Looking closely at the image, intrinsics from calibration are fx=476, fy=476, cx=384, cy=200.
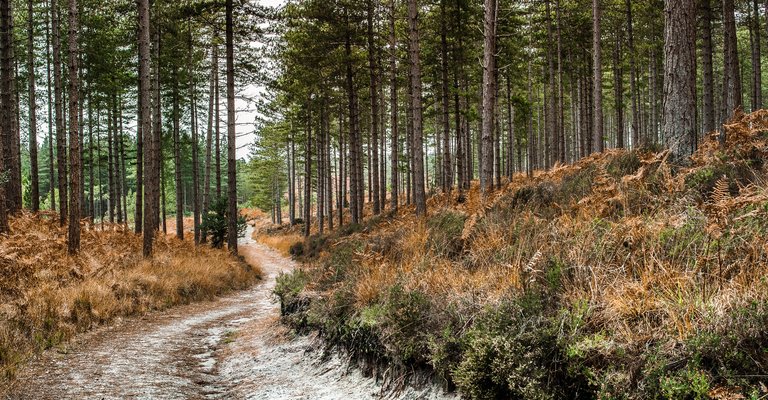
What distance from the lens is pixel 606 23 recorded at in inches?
1031

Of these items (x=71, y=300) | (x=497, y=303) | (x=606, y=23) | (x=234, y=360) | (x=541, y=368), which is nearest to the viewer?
(x=541, y=368)

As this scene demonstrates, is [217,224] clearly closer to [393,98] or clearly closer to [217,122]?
[217,122]

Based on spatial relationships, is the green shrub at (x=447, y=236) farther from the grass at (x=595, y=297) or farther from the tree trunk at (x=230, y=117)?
the tree trunk at (x=230, y=117)

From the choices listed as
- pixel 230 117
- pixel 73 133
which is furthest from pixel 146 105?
pixel 230 117

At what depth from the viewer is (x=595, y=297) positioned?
3590 mm

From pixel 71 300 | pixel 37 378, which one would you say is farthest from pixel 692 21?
pixel 71 300

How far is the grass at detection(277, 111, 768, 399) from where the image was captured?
2828 mm

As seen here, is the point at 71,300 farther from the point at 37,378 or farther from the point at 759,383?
the point at 759,383

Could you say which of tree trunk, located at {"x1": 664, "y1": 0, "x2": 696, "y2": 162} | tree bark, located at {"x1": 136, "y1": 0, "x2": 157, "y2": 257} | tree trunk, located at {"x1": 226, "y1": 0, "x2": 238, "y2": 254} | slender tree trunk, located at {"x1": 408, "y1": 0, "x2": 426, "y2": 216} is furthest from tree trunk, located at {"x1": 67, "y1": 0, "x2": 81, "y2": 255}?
tree trunk, located at {"x1": 664, "y1": 0, "x2": 696, "y2": 162}

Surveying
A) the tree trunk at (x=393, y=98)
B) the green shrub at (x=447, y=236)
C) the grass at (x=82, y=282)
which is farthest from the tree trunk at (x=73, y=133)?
the tree trunk at (x=393, y=98)

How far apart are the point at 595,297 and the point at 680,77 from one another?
18.1 feet

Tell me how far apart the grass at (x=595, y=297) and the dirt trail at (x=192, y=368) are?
44 centimetres

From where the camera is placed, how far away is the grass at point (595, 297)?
2828 millimetres

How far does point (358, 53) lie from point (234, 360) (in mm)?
18181
